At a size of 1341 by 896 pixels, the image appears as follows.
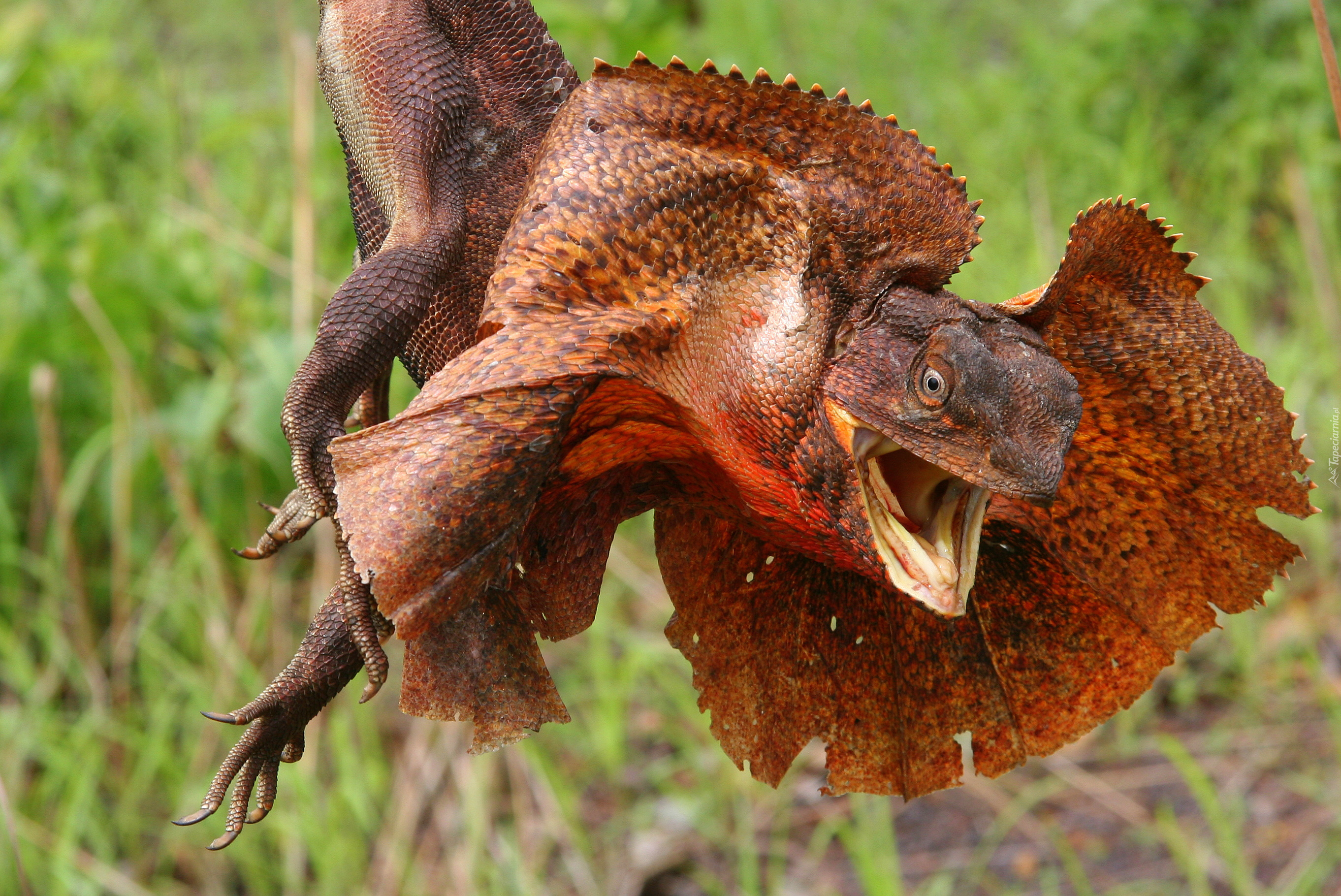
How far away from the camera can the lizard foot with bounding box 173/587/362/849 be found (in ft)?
2.91

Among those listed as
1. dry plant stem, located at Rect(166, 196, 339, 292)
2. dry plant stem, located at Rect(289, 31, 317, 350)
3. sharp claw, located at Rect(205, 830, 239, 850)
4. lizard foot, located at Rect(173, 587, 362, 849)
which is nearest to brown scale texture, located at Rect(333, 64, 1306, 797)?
lizard foot, located at Rect(173, 587, 362, 849)

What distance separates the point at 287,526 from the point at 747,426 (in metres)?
0.38

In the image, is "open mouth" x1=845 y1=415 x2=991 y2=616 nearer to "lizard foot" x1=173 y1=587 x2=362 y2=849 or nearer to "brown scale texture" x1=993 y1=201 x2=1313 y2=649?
"brown scale texture" x1=993 y1=201 x2=1313 y2=649

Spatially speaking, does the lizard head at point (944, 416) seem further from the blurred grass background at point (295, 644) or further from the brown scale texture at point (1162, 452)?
the blurred grass background at point (295, 644)

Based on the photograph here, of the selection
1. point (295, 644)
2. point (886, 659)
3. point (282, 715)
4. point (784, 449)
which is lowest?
point (295, 644)

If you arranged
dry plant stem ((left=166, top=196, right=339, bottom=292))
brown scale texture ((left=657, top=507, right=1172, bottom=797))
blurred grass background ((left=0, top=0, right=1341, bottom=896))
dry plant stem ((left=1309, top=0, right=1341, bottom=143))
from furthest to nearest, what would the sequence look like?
blurred grass background ((left=0, top=0, right=1341, bottom=896)) → dry plant stem ((left=166, top=196, right=339, bottom=292)) → brown scale texture ((left=657, top=507, right=1172, bottom=797)) → dry plant stem ((left=1309, top=0, right=1341, bottom=143))

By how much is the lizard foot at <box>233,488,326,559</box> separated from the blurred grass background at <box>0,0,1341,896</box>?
1.45m

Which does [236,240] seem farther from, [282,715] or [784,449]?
[784,449]

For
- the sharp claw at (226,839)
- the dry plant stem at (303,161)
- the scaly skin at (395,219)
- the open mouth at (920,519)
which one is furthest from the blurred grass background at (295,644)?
the open mouth at (920,519)

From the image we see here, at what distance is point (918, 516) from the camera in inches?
32.2

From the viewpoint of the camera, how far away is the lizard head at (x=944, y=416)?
2.37 ft

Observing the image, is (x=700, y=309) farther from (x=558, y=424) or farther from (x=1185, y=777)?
(x=1185, y=777)

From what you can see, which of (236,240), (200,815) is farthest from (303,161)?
(200,815)

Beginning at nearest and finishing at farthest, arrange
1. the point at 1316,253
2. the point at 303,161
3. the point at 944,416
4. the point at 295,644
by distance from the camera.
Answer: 1. the point at 944,416
2. the point at 303,161
3. the point at 1316,253
4. the point at 295,644
